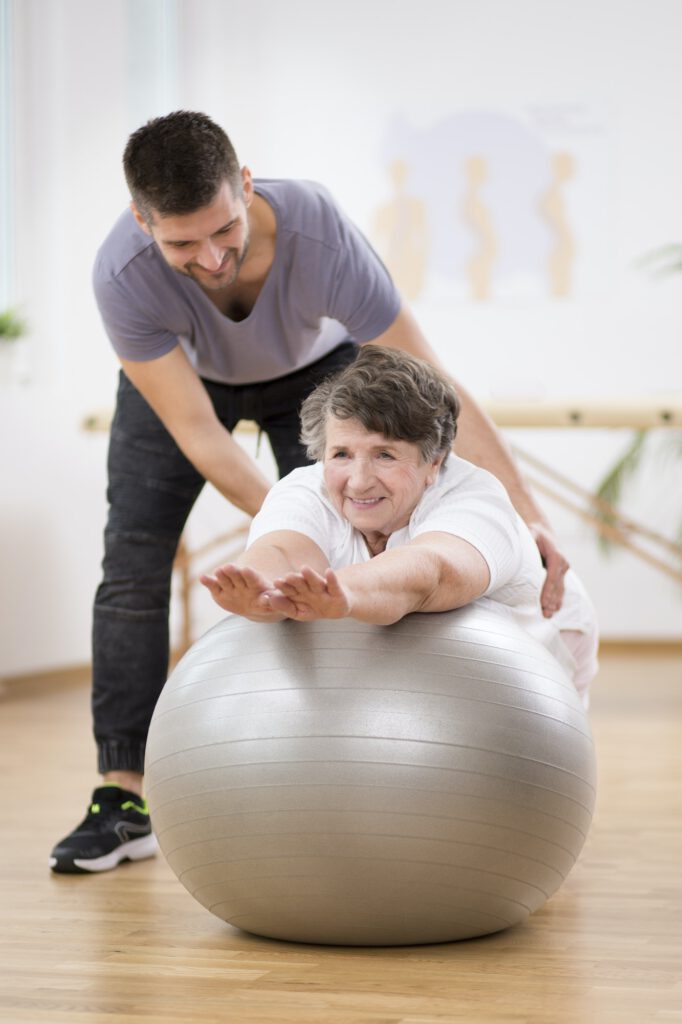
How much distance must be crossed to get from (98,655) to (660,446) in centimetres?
347

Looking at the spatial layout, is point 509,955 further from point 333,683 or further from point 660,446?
point 660,446

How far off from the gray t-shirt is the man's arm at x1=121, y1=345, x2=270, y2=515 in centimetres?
3

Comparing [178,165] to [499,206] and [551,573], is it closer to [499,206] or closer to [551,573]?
[551,573]

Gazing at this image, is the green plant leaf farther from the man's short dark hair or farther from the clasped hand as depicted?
the clasped hand

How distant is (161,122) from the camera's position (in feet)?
6.59

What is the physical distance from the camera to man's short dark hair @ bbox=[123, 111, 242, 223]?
6.31 ft

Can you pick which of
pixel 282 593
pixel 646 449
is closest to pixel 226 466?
pixel 282 593

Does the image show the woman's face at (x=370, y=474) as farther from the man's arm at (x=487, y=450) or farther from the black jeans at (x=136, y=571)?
the black jeans at (x=136, y=571)

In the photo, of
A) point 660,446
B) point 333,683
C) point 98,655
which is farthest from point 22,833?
point 660,446

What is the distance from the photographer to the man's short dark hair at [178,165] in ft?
6.31

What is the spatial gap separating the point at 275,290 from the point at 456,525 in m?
0.61

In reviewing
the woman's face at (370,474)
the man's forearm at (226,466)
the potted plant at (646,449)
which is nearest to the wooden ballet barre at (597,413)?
the potted plant at (646,449)

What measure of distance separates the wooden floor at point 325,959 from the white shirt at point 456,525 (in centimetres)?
41

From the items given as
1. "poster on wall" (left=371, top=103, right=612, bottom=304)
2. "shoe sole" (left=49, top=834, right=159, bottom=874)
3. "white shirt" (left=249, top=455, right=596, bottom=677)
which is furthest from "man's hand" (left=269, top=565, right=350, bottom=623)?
"poster on wall" (left=371, top=103, right=612, bottom=304)
